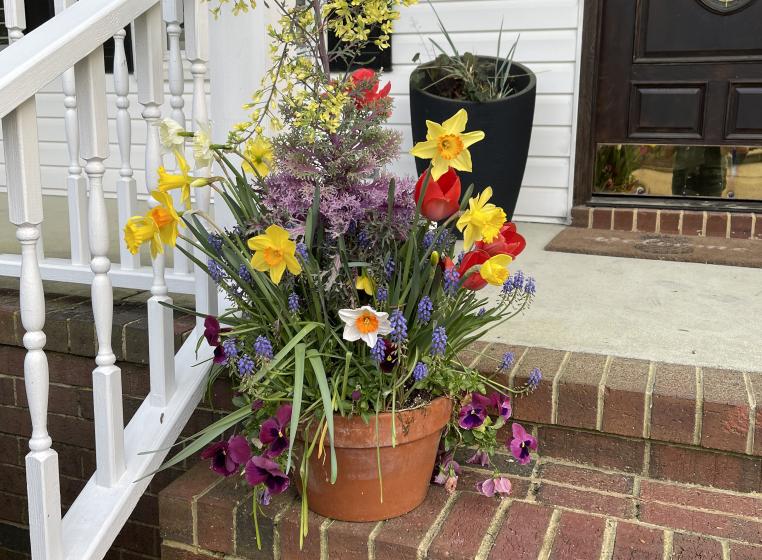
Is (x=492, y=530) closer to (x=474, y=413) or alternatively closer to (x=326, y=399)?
(x=474, y=413)

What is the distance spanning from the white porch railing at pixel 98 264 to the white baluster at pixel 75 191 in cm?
24

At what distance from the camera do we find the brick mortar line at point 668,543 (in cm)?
134

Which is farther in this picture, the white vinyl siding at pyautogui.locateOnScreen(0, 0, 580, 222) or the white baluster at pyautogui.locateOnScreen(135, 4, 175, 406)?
the white vinyl siding at pyautogui.locateOnScreen(0, 0, 580, 222)

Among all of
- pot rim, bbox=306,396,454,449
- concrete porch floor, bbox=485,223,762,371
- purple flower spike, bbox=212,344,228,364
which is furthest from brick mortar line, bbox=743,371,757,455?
purple flower spike, bbox=212,344,228,364

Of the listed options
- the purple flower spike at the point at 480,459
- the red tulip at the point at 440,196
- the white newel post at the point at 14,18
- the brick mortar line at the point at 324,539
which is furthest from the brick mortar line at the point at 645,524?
the white newel post at the point at 14,18

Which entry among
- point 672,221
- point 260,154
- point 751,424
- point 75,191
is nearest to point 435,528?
point 751,424

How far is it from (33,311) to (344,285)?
56 centimetres

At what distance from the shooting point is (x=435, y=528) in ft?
4.65

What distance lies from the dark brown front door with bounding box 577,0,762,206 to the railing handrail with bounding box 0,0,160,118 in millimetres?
2537

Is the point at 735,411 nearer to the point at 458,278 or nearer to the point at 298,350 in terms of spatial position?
the point at 458,278

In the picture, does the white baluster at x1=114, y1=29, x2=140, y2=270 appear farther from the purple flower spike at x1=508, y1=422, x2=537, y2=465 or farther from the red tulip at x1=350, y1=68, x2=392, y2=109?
the purple flower spike at x1=508, y1=422, x2=537, y2=465

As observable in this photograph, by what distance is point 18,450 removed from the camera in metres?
2.26

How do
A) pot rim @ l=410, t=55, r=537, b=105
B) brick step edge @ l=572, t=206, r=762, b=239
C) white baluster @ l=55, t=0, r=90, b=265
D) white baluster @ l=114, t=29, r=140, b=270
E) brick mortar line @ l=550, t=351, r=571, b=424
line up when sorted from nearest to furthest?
brick mortar line @ l=550, t=351, r=571, b=424 < white baluster @ l=114, t=29, r=140, b=270 < white baluster @ l=55, t=0, r=90, b=265 < pot rim @ l=410, t=55, r=537, b=105 < brick step edge @ l=572, t=206, r=762, b=239

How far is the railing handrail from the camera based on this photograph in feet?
4.14
